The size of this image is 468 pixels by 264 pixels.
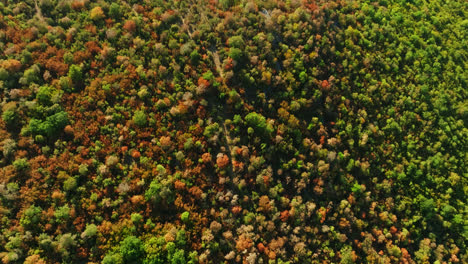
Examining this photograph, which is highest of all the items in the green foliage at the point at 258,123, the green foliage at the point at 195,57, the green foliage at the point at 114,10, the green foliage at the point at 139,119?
the green foliage at the point at 114,10

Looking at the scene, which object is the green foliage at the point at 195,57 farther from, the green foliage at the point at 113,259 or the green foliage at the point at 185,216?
the green foliage at the point at 113,259

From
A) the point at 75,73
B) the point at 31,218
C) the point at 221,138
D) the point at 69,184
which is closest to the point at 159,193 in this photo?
the point at 69,184

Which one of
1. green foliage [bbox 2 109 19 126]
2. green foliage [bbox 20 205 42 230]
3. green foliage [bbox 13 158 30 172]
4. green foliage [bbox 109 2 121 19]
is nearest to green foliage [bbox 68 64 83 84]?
green foliage [bbox 2 109 19 126]

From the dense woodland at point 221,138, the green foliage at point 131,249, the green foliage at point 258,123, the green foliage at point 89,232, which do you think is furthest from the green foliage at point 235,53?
the green foliage at point 89,232

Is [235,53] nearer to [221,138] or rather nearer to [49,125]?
[221,138]

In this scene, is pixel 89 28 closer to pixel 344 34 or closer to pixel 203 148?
pixel 203 148

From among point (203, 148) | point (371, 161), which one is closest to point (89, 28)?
point (203, 148)

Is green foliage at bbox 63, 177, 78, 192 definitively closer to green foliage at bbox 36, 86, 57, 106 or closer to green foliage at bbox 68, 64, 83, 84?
green foliage at bbox 36, 86, 57, 106

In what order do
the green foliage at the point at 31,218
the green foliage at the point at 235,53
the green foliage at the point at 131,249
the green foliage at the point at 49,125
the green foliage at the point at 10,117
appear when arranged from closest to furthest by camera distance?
1. the green foliage at the point at 31,218
2. the green foliage at the point at 131,249
3. the green foliage at the point at 10,117
4. the green foliage at the point at 49,125
5. the green foliage at the point at 235,53
